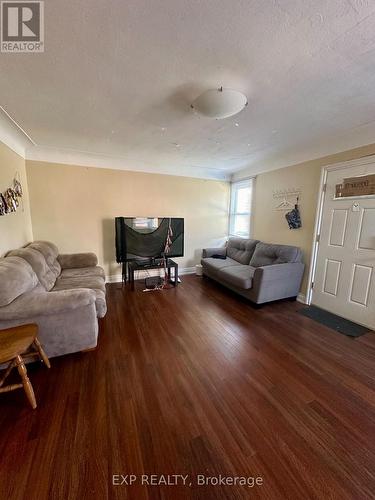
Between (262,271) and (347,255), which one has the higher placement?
(347,255)

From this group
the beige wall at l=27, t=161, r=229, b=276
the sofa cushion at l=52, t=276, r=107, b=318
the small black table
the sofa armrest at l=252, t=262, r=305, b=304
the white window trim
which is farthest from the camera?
the white window trim

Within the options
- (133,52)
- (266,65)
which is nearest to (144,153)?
(133,52)

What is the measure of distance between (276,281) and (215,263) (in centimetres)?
120

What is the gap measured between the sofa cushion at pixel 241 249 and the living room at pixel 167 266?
0.85 ft

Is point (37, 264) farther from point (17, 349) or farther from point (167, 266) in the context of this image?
point (167, 266)

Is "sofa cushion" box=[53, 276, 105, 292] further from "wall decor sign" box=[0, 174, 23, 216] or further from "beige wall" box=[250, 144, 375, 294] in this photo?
"beige wall" box=[250, 144, 375, 294]

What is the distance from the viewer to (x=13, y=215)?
2.67m

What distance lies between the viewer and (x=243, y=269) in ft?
11.5

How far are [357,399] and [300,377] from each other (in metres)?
0.38

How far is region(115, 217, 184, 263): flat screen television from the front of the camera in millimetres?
3623

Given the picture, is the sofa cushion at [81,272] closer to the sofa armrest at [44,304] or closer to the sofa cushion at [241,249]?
the sofa armrest at [44,304]

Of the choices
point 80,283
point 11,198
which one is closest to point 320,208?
point 80,283

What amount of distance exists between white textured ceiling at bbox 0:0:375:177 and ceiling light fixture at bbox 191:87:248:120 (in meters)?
0.08

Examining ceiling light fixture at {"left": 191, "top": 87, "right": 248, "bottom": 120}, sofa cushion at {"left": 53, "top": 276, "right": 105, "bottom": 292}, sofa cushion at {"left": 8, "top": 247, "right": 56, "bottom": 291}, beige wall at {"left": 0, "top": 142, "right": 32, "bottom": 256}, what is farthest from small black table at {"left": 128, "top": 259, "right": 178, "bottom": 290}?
ceiling light fixture at {"left": 191, "top": 87, "right": 248, "bottom": 120}
